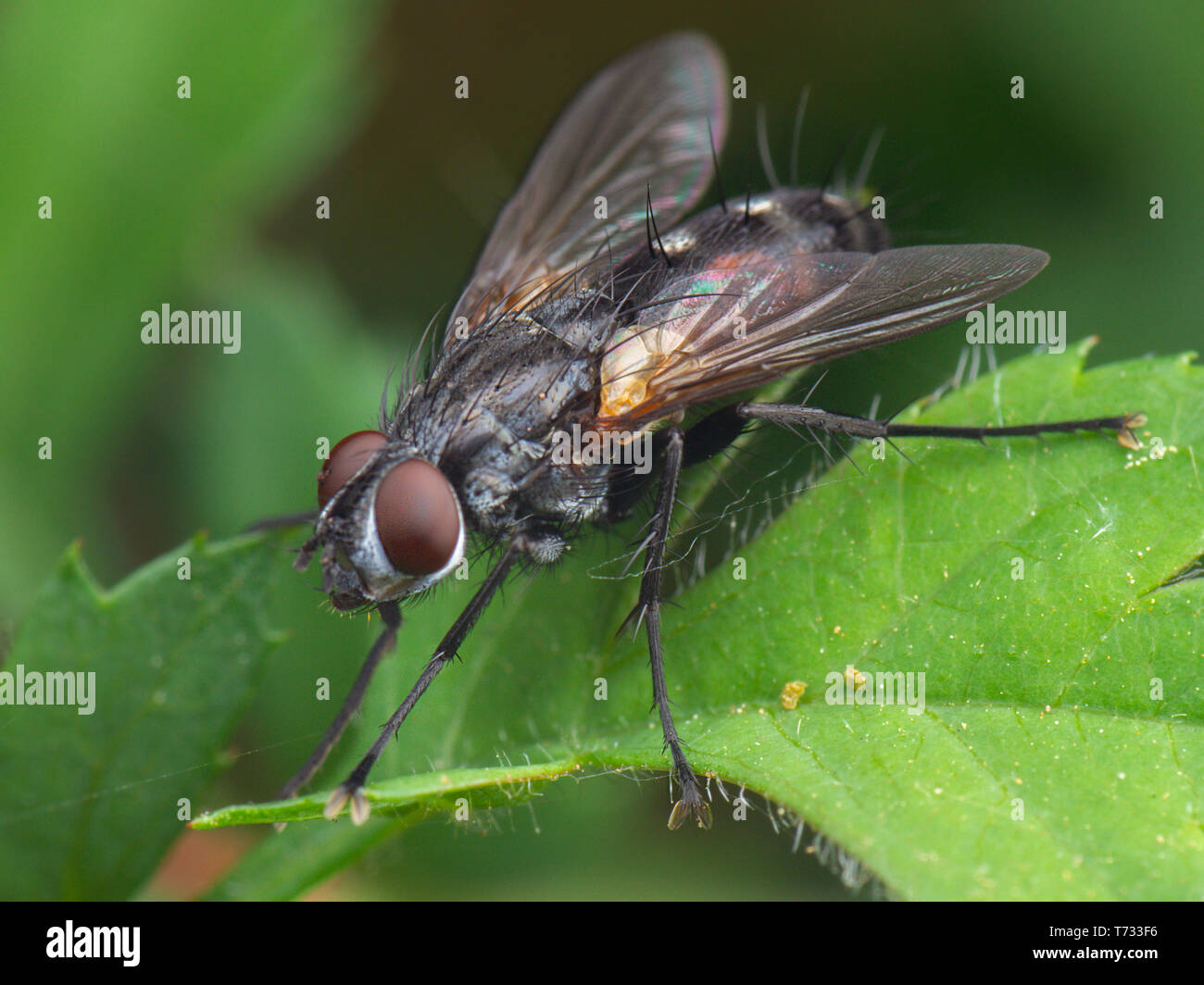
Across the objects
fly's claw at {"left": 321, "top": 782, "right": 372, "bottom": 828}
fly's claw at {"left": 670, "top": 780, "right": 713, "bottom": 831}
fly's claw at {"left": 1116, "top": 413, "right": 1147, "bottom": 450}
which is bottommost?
fly's claw at {"left": 670, "top": 780, "right": 713, "bottom": 831}

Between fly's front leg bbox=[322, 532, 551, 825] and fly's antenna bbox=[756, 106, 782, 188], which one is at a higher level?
fly's antenna bbox=[756, 106, 782, 188]

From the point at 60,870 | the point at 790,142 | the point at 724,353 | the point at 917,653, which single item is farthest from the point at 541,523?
the point at 790,142

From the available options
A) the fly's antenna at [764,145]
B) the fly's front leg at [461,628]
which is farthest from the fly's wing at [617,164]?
the fly's front leg at [461,628]

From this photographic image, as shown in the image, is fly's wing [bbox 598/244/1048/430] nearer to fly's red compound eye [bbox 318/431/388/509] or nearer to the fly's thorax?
the fly's thorax

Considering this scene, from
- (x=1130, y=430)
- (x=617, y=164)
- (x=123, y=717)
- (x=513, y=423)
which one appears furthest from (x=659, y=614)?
(x=617, y=164)

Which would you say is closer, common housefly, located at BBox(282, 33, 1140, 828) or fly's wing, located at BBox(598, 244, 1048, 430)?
common housefly, located at BBox(282, 33, 1140, 828)

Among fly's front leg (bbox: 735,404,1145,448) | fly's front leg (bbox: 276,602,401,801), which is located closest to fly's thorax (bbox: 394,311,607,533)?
fly's front leg (bbox: 276,602,401,801)

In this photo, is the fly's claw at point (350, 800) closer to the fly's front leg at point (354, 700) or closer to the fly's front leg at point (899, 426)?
the fly's front leg at point (354, 700)

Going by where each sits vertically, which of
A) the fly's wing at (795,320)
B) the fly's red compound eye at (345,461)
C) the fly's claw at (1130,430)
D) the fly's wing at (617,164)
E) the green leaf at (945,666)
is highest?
the fly's wing at (617,164)
